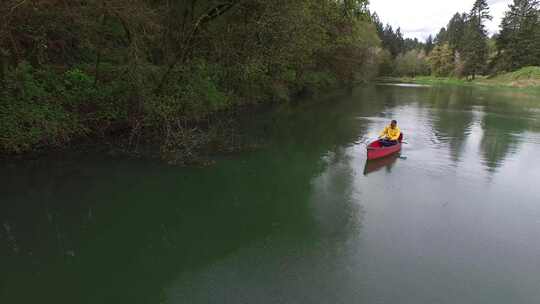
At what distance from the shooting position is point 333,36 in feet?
95.2

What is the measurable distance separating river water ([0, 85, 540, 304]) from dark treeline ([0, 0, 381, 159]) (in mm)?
1453

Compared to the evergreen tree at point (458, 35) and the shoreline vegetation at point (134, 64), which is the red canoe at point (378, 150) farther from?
the evergreen tree at point (458, 35)

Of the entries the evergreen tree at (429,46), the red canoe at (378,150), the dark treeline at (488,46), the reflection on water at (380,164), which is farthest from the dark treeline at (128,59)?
the evergreen tree at (429,46)

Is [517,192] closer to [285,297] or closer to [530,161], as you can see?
[530,161]

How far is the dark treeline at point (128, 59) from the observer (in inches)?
437

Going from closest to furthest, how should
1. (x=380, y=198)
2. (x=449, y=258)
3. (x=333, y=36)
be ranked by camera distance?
(x=449, y=258) → (x=380, y=198) → (x=333, y=36)

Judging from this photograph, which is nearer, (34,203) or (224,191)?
(34,203)

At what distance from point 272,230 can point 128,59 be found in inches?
367

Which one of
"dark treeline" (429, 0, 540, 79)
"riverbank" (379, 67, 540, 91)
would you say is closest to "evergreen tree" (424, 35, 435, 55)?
"dark treeline" (429, 0, 540, 79)

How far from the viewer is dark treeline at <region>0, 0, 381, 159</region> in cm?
1110

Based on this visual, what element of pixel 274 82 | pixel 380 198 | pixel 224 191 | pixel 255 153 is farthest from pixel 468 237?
pixel 274 82

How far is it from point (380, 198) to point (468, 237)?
2538mm

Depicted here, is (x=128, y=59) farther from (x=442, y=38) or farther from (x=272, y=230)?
(x=442, y=38)

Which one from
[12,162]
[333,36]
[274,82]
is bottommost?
[12,162]
